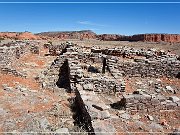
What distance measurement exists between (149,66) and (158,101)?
6.56 m

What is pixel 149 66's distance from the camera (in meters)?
16.2

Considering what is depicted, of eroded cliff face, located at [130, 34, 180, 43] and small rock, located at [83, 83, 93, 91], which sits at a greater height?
eroded cliff face, located at [130, 34, 180, 43]

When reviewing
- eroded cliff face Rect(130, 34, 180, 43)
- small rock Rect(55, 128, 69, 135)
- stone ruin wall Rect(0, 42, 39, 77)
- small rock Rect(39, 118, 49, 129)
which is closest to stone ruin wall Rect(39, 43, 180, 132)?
small rock Rect(55, 128, 69, 135)

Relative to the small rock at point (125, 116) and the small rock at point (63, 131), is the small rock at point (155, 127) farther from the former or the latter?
the small rock at point (63, 131)

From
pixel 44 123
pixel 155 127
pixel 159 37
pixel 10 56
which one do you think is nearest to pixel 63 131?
pixel 44 123

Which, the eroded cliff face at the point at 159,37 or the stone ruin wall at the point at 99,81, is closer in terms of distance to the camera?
the stone ruin wall at the point at 99,81

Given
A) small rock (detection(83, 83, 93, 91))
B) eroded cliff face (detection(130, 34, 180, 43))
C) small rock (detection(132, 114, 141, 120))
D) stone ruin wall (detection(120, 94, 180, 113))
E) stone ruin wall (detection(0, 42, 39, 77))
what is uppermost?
eroded cliff face (detection(130, 34, 180, 43))

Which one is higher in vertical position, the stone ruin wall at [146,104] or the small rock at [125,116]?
the stone ruin wall at [146,104]

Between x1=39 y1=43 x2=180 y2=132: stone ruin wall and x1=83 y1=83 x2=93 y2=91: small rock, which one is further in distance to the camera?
x1=83 y1=83 x2=93 y2=91: small rock

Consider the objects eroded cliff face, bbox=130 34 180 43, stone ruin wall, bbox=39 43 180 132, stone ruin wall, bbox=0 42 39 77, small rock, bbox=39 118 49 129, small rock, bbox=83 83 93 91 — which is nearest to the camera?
small rock, bbox=39 118 49 129

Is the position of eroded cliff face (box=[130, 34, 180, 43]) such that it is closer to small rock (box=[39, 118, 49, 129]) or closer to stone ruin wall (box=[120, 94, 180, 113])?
stone ruin wall (box=[120, 94, 180, 113])

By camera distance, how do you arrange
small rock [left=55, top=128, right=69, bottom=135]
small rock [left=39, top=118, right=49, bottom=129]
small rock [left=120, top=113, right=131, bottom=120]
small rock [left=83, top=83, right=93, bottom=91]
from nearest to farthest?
small rock [left=55, top=128, right=69, bottom=135], small rock [left=39, top=118, right=49, bottom=129], small rock [left=120, top=113, right=131, bottom=120], small rock [left=83, top=83, right=93, bottom=91]

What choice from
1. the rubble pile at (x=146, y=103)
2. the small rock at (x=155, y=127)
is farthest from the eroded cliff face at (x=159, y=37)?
the small rock at (x=155, y=127)

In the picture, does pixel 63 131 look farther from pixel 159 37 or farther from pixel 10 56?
pixel 159 37
